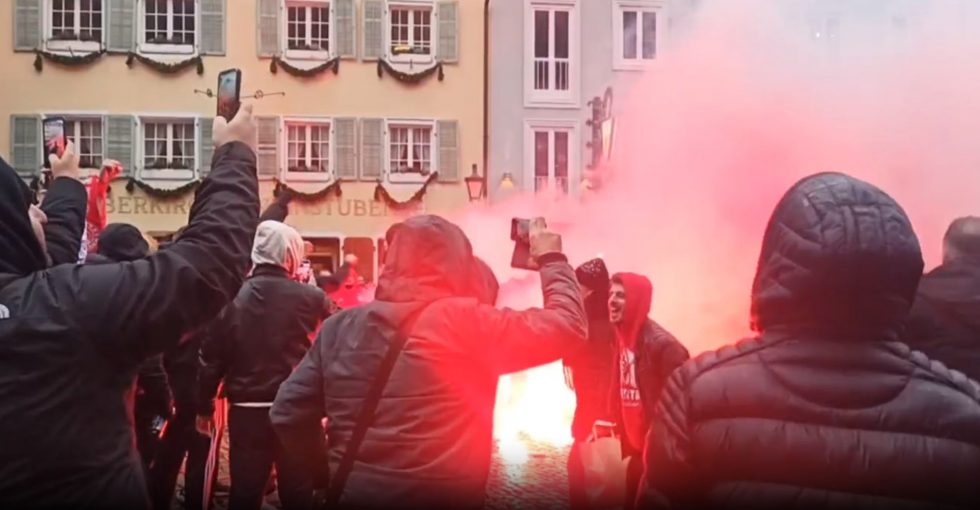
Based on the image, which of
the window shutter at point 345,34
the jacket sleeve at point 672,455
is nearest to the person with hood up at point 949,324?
the jacket sleeve at point 672,455

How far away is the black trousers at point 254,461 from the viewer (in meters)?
3.81

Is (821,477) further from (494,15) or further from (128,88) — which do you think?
(494,15)

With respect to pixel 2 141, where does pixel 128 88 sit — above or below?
above

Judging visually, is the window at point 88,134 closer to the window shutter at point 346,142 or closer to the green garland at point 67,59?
the green garland at point 67,59

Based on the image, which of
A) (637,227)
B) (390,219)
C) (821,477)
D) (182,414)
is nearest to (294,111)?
(390,219)

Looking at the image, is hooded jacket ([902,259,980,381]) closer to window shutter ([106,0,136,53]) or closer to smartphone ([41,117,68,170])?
smartphone ([41,117,68,170])

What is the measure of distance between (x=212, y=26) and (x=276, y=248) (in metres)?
3.23

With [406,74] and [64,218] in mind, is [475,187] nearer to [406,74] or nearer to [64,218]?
[406,74]

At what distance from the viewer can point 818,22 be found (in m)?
8.00

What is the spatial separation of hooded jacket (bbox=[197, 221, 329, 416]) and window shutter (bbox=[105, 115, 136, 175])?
2.47 metres

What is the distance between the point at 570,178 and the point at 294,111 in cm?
234

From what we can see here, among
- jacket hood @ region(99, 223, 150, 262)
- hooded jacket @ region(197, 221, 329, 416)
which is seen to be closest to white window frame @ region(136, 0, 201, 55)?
jacket hood @ region(99, 223, 150, 262)

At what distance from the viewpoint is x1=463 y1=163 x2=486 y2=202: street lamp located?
758cm

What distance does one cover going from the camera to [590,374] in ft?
15.8
